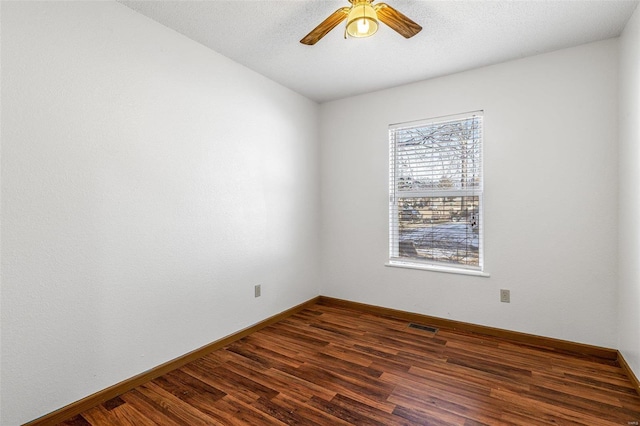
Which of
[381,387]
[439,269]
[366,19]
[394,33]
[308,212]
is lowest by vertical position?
[381,387]

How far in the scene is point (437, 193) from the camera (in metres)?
3.17

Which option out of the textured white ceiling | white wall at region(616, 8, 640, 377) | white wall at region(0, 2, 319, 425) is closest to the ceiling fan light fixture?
the textured white ceiling

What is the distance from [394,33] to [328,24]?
653 mm

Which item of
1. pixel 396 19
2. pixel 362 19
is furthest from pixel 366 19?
pixel 396 19

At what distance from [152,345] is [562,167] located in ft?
11.2

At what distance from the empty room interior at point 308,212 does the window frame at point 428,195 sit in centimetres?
2

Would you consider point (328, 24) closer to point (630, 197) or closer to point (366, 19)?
point (366, 19)

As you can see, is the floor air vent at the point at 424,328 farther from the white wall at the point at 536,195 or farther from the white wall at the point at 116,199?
the white wall at the point at 116,199

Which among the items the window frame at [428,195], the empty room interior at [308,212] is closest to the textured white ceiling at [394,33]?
the empty room interior at [308,212]

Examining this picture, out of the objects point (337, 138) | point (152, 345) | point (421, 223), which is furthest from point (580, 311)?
Answer: point (152, 345)

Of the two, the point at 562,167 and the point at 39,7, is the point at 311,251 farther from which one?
the point at 39,7

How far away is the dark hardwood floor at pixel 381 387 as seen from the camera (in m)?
1.74

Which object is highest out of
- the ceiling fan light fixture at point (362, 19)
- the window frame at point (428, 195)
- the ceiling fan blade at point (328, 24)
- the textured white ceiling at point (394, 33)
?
the textured white ceiling at point (394, 33)

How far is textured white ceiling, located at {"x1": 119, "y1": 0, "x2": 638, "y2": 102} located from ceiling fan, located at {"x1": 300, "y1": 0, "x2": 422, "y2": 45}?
174mm
